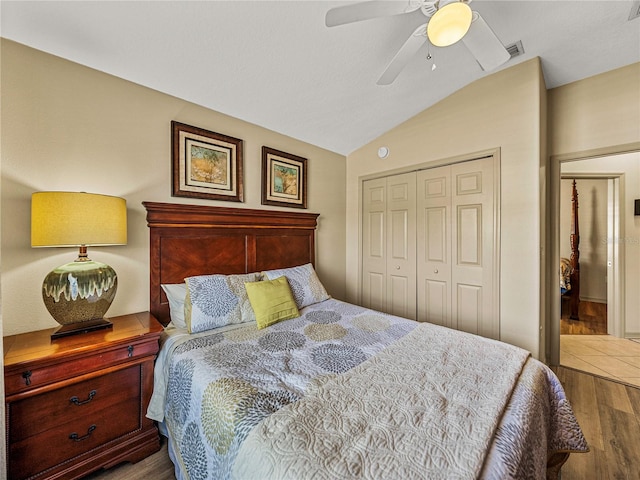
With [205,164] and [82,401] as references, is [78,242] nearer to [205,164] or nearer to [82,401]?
[82,401]

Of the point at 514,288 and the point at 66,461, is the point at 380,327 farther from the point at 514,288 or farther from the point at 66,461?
the point at 66,461

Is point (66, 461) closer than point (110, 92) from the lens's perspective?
Yes

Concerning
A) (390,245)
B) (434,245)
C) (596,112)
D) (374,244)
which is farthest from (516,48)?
(374,244)

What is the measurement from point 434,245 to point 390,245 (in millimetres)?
527

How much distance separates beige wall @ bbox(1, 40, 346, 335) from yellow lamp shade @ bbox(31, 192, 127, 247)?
26 centimetres

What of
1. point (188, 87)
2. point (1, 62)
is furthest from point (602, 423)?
point (1, 62)

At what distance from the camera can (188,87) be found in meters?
2.03

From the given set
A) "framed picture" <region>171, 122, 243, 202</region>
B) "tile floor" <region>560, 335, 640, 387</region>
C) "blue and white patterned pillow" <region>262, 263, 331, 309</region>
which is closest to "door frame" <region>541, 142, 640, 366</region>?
"tile floor" <region>560, 335, 640, 387</region>

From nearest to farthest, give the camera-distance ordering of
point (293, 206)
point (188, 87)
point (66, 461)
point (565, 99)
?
point (66, 461) → point (188, 87) → point (565, 99) → point (293, 206)

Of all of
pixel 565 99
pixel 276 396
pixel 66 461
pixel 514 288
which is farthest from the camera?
pixel 565 99

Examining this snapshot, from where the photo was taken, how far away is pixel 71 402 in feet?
4.49

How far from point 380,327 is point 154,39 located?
2339 mm

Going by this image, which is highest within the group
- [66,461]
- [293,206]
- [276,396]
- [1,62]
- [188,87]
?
[188,87]

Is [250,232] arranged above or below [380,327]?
above
